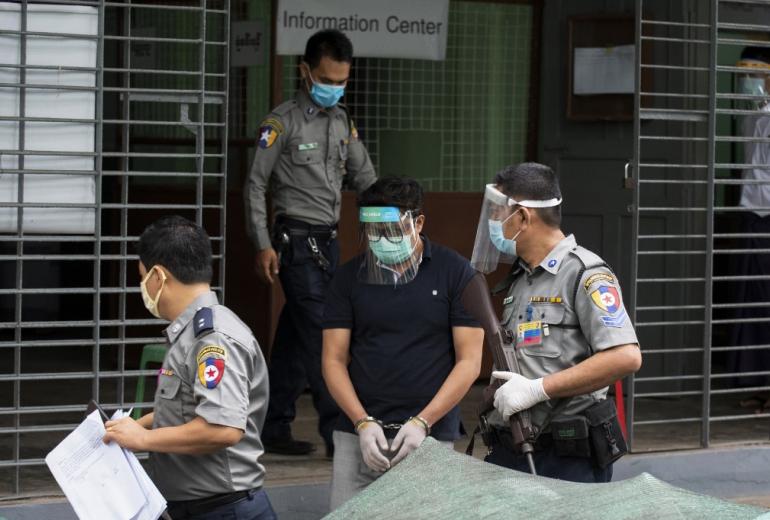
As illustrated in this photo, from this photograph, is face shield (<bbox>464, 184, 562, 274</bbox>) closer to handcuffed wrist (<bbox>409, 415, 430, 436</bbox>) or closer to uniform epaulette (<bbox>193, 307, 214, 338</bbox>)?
handcuffed wrist (<bbox>409, 415, 430, 436</bbox>)

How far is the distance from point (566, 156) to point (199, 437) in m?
4.92

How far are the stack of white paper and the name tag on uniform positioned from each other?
124 cm

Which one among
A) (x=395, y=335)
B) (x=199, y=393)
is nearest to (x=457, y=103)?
Result: (x=395, y=335)

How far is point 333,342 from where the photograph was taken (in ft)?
14.6

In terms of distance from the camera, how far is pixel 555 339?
395 cm

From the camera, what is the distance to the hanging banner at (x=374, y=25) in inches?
294

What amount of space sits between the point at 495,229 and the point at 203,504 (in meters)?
1.27

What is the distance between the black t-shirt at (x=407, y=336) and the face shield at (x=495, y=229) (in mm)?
173

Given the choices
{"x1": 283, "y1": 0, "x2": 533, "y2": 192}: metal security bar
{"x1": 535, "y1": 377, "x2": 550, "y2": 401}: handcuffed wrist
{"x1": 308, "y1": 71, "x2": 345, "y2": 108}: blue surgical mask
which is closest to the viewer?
{"x1": 535, "y1": 377, "x2": 550, "y2": 401}: handcuffed wrist

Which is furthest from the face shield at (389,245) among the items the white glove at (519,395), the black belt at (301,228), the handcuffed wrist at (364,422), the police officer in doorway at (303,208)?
the black belt at (301,228)

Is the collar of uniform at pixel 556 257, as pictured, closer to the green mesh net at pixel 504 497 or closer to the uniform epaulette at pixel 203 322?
the uniform epaulette at pixel 203 322

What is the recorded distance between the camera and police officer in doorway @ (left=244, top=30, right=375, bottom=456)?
6059 millimetres

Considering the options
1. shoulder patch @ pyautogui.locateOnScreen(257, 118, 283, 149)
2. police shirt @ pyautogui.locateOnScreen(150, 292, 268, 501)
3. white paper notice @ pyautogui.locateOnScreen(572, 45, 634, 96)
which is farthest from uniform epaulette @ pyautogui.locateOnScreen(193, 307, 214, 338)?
white paper notice @ pyautogui.locateOnScreen(572, 45, 634, 96)

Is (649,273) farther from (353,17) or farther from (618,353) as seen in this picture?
(618,353)
